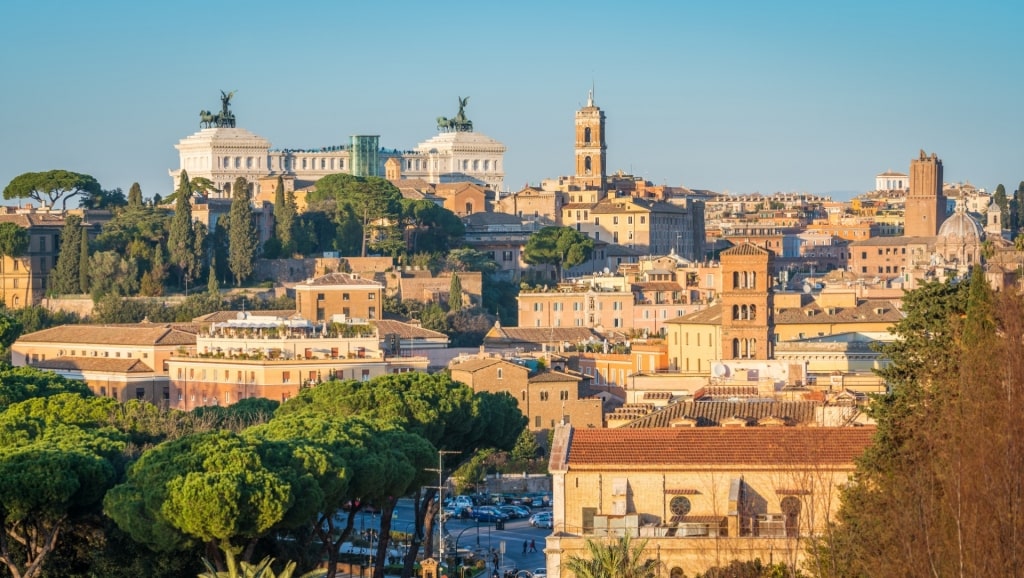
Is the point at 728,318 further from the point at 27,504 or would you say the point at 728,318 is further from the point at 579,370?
the point at 27,504

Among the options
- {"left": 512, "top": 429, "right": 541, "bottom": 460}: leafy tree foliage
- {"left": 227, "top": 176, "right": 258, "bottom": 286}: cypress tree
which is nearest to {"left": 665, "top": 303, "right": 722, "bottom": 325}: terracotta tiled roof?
{"left": 512, "top": 429, "right": 541, "bottom": 460}: leafy tree foliage

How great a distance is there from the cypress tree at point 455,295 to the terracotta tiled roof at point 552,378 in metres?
24.3

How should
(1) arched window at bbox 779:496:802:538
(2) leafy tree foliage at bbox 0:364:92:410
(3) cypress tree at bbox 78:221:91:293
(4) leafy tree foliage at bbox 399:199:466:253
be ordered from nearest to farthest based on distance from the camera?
(1) arched window at bbox 779:496:802:538 → (2) leafy tree foliage at bbox 0:364:92:410 → (3) cypress tree at bbox 78:221:91:293 → (4) leafy tree foliage at bbox 399:199:466:253

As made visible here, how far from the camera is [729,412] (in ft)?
131

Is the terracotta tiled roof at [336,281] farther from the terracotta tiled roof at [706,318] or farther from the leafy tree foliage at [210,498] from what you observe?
the leafy tree foliage at [210,498]

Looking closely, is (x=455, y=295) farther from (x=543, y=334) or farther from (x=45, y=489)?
(x=45, y=489)

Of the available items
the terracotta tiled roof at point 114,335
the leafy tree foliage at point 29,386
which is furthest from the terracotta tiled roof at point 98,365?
the leafy tree foliage at point 29,386

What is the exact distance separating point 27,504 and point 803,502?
36.1 feet

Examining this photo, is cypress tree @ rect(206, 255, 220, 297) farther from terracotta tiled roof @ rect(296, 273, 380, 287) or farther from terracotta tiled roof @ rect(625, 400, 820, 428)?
terracotta tiled roof @ rect(625, 400, 820, 428)

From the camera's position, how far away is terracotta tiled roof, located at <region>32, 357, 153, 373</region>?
7188 cm

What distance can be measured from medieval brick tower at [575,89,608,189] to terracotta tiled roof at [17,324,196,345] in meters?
48.8

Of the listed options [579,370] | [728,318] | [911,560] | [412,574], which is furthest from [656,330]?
[911,560]

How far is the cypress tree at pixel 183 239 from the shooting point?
86.6m

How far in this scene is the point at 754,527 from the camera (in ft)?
105
